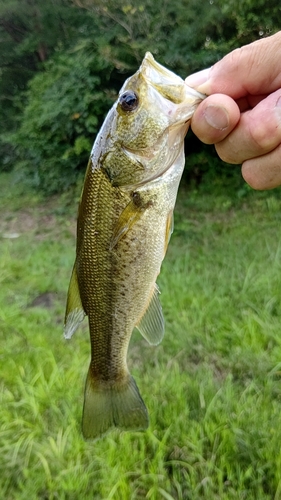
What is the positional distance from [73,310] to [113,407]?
19.2 inches

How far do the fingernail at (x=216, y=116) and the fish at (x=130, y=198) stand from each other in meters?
0.06

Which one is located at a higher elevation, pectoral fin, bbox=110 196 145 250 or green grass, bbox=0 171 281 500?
pectoral fin, bbox=110 196 145 250

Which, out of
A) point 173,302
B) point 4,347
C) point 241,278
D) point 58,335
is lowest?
point 241,278

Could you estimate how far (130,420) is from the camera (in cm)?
187

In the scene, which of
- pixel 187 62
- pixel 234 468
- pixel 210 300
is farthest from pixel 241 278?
pixel 187 62

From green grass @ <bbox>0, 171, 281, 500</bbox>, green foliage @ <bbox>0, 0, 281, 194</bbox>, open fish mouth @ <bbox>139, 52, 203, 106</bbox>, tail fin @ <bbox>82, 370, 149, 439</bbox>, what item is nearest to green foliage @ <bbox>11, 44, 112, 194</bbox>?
green foliage @ <bbox>0, 0, 281, 194</bbox>

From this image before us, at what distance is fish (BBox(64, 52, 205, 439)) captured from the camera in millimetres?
1449

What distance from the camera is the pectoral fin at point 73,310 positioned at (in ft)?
5.56

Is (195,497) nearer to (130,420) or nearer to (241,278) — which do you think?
(130,420)

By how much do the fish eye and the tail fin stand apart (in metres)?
1.11

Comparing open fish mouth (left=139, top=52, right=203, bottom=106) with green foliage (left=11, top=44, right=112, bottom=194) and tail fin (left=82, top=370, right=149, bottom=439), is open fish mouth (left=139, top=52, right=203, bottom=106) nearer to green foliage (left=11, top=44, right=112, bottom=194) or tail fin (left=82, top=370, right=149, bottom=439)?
tail fin (left=82, top=370, right=149, bottom=439)

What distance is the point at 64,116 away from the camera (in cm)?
826

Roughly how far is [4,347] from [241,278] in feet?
7.49

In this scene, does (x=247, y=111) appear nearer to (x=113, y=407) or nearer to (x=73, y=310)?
(x=73, y=310)
